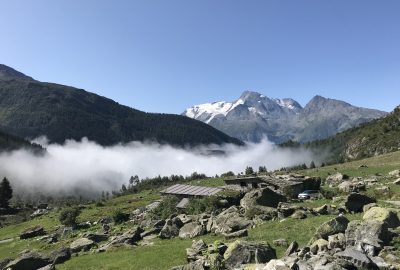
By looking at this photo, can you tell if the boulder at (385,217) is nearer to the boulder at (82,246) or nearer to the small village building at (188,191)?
the boulder at (82,246)

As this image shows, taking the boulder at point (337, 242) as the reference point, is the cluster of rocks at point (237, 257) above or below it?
below

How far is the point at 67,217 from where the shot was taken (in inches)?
3935

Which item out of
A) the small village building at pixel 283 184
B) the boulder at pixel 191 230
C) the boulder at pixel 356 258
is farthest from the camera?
the small village building at pixel 283 184

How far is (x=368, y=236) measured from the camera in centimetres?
2747

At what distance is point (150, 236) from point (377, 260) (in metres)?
31.9

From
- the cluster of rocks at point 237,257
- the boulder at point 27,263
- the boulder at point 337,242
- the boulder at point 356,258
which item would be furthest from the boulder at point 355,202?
the boulder at point 27,263

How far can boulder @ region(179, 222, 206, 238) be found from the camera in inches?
1837

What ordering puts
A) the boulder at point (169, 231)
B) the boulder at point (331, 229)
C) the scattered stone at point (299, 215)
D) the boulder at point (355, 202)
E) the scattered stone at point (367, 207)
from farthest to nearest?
1. the boulder at point (169, 231)
2. the boulder at point (355, 202)
3. the scattered stone at point (299, 215)
4. the scattered stone at point (367, 207)
5. the boulder at point (331, 229)

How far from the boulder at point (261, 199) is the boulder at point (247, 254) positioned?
25.9 m

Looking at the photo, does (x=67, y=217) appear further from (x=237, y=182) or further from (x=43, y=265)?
(x=43, y=265)

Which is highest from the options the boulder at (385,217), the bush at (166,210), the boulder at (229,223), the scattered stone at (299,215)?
the boulder at (385,217)

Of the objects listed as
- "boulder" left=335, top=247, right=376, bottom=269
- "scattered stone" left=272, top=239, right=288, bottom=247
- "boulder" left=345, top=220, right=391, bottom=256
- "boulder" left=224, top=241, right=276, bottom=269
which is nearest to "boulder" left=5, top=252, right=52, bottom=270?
"boulder" left=224, top=241, right=276, bottom=269

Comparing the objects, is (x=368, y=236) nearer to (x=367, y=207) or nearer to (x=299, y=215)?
(x=367, y=207)

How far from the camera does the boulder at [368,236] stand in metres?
25.7
